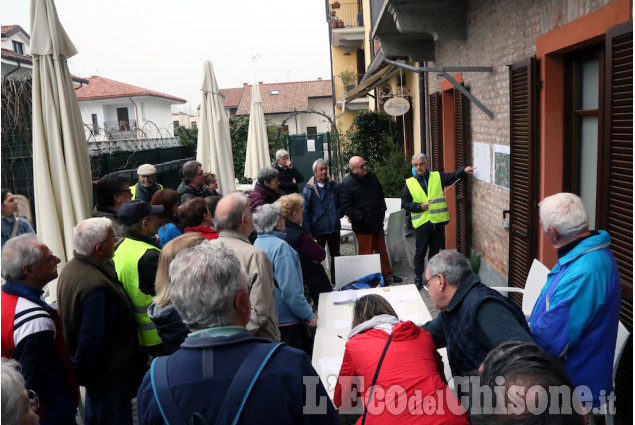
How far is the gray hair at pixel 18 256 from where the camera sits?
278 centimetres

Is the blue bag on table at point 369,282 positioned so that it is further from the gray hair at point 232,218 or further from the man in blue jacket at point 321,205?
the gray hair at point 232,218

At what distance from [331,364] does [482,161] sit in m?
4.41

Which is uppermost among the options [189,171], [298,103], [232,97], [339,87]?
[232,97]

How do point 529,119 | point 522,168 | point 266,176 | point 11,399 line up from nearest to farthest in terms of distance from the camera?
point 11,399 → point 529,119 → point 522,168 → point 266,176

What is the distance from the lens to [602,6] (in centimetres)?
356

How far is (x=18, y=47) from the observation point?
28516 millimetres

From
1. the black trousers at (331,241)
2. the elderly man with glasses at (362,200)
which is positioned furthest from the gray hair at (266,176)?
the black trousers at (331,241)

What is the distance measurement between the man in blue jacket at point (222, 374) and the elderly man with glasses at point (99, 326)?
145 centimetres

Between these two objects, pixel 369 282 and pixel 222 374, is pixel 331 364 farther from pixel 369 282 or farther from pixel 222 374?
pixel 369 282

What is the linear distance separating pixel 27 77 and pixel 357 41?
20367 mm

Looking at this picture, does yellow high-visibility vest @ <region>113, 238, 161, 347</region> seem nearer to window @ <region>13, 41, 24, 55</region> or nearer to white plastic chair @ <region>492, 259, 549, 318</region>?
white plastic chair @ <region>492, 259, 549, 318</region>

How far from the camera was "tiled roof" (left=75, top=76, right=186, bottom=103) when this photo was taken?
41.3 meters

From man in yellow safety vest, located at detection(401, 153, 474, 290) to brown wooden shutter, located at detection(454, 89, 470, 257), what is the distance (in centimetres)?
88

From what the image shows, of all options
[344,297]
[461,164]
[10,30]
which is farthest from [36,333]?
[10,30]
